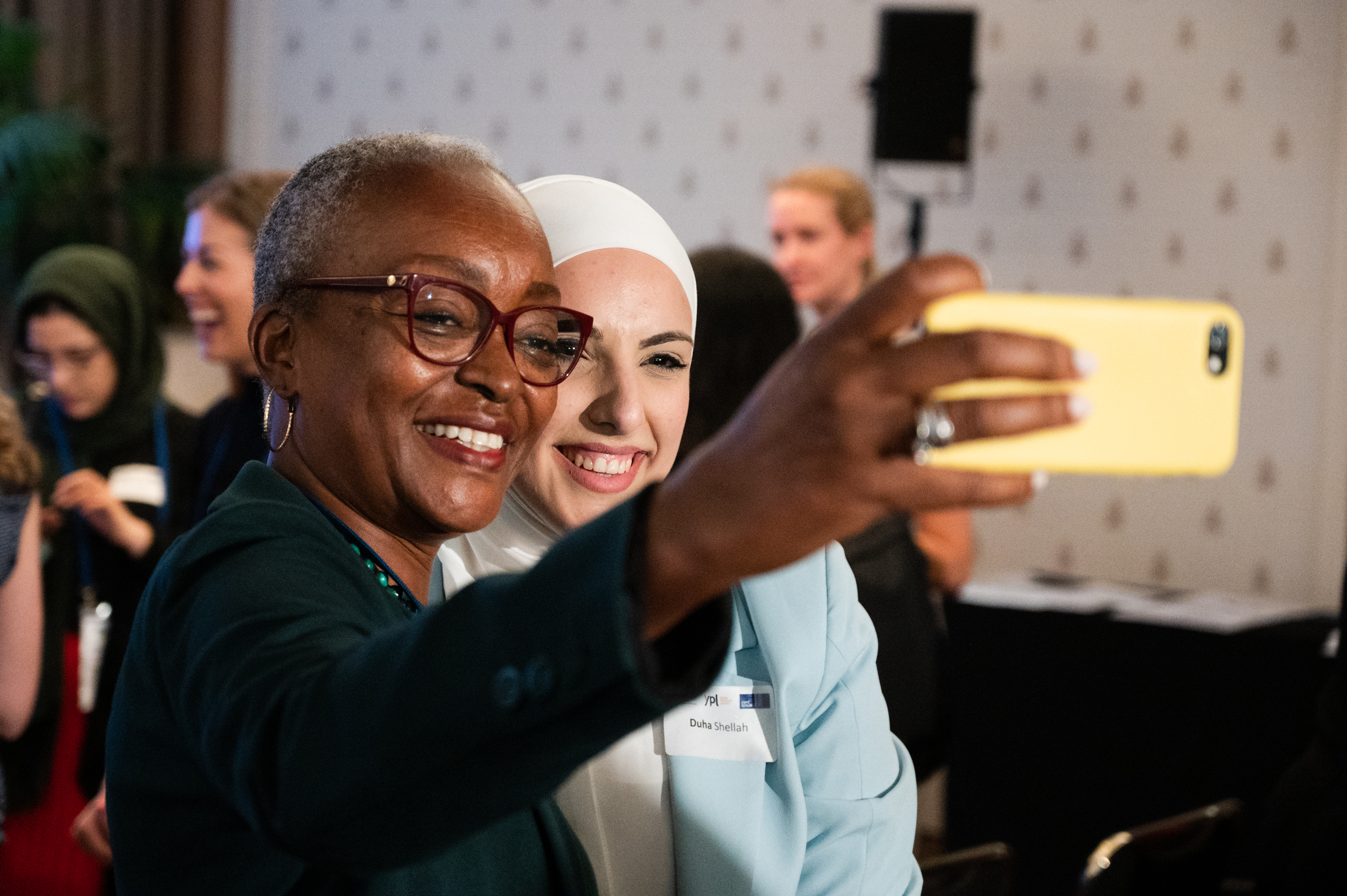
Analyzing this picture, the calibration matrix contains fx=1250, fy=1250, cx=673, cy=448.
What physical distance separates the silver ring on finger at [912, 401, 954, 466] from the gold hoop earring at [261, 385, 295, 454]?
536 millimetres

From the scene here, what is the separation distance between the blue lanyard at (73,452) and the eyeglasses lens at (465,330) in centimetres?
212

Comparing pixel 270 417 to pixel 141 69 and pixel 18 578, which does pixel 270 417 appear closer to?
pixel 18 578

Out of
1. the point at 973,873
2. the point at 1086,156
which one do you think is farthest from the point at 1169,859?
the point at 1086,156

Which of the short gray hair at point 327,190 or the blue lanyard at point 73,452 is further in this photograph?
the blue lanyard at point 73,452

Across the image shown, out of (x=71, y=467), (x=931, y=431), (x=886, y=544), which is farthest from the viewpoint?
(x=71, y=467)

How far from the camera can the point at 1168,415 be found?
0.78m

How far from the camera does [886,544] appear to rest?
208 cm

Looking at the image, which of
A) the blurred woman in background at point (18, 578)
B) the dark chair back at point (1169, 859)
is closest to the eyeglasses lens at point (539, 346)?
the dark chair back at point (1169, 859)

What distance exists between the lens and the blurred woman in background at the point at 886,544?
205 cm

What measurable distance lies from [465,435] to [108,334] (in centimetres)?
255

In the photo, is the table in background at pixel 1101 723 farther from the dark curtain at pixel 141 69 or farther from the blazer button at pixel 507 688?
the dark curtain at pixel 141 69

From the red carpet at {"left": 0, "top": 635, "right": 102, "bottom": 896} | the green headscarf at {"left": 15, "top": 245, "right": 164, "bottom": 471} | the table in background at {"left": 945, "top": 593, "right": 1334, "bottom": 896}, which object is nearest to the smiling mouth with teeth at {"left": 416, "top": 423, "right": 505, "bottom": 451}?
the red carpet at {"left": 0, "top": 635, "right": 102, "bottom": 896}

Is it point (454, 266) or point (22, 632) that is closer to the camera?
point (454, 266)

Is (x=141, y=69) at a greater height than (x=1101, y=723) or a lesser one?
greater
